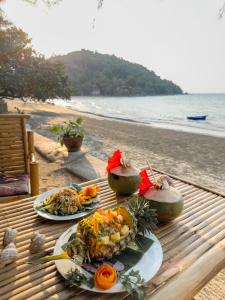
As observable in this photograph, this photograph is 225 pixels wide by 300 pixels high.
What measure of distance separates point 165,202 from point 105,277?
0.53 m

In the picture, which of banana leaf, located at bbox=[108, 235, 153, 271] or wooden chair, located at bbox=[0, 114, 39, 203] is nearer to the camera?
banana leaf, located at bbox=[108, 235, 153, 271]

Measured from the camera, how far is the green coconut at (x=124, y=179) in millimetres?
1520

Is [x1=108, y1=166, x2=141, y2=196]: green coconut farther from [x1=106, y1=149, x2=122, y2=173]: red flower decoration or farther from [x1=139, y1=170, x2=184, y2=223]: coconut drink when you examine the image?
[x1=139, y1=170, x2=184, y2=223]: coconut drink

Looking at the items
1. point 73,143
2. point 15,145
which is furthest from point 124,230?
point 73,143

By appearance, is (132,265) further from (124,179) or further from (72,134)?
(72,134)

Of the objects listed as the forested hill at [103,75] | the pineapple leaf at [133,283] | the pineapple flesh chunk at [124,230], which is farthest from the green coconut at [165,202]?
the forested hill at [103,75]

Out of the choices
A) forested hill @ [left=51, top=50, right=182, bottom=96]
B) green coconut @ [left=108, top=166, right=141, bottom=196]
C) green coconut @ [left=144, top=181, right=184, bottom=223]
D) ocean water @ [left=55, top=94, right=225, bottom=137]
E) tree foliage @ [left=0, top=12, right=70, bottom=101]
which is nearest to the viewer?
green coconut @ [left=144, top=181, right=184, bottom=223]

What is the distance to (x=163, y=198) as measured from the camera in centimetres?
126

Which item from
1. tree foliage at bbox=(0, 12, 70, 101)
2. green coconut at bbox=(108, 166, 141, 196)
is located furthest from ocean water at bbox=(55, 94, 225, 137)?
green coconut at bbox=(108, 166, 141, 196)

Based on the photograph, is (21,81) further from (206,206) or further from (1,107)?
(206,206)

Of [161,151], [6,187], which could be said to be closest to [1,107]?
[161,151]

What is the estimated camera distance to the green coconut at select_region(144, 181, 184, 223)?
1.24 metres

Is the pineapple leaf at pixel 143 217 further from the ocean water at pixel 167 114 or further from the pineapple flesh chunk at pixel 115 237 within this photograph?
the ocean water at pixel 167 114

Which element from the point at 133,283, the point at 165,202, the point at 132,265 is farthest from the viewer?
the point at 165,202
